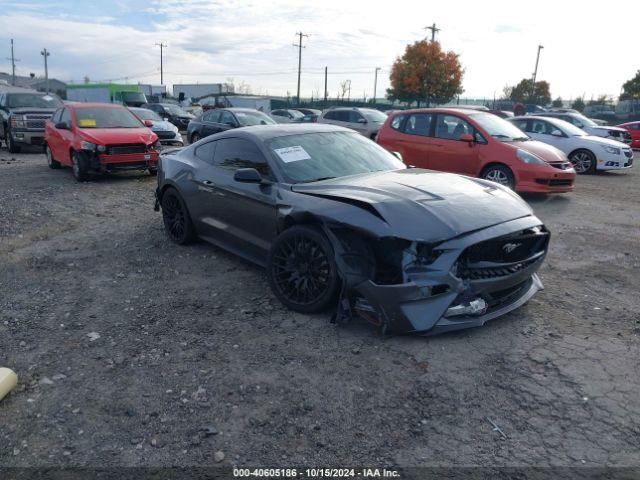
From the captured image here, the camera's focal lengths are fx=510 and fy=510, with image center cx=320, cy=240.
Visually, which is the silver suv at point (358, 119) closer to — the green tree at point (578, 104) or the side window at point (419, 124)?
the side window at point (419, 124)

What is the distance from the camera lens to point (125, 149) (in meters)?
10.6

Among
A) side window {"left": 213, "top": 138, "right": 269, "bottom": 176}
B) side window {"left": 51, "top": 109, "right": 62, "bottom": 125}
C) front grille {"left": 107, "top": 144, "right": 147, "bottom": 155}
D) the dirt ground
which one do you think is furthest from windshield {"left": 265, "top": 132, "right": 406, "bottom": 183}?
side window {"left": 51, "top": 109, "right": 62, "bottom": 125}

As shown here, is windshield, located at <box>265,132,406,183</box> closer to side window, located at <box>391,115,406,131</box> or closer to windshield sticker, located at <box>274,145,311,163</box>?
windshield sticker, located at <box>274,145,311,163</box>

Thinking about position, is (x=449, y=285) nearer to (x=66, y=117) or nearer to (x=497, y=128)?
(x=497, y=128)

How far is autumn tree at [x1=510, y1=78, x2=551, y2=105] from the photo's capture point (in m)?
57.2

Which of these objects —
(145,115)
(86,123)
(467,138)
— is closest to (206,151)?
(467,138)

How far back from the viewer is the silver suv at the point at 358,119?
17828mm

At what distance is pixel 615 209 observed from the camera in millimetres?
8938

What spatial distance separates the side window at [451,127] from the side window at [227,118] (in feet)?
23.7

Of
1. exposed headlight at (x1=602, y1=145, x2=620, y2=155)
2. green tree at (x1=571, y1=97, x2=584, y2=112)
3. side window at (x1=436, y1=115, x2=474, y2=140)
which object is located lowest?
exposed headlight at (x1=602, y1=145, x2=620, y2=155)

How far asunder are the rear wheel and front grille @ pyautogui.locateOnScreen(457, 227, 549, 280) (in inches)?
210

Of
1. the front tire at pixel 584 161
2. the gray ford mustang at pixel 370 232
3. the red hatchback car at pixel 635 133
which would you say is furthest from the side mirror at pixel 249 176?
the red hatchback car at pixel 635 133

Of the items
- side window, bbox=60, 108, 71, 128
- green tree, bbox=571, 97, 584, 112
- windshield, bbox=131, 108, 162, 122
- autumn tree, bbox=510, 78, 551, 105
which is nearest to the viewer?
side window, bbox=60, 108, 71, 128

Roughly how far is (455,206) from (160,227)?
4.69m
